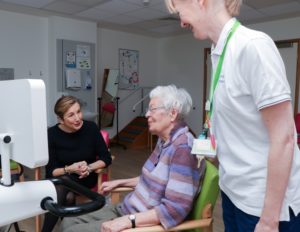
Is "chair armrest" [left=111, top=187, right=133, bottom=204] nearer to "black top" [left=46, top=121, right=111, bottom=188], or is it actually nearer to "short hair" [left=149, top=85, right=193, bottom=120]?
"black top" [left=46, top=121, right=111, bottom=188]

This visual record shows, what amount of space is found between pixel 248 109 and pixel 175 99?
0.78 metres

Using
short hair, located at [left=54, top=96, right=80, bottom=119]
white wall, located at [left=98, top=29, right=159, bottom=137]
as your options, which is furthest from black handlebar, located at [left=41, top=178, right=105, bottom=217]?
white wall, located at [left=98, top=29, right=159, bottom=137]

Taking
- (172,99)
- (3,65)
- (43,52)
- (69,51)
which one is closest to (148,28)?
(69,51)

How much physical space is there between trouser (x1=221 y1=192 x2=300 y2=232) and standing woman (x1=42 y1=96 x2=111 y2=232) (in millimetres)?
1319

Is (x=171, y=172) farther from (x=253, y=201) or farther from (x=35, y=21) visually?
(x=35, y=21)

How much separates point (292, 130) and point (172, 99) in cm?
85

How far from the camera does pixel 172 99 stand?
5.06ft

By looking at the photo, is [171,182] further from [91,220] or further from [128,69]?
[128,69]

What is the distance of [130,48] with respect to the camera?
6.77 metres

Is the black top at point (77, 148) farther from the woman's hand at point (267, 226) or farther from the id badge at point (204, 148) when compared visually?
the woman's hand at point (267, 226)

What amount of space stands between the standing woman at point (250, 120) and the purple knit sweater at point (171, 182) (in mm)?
398

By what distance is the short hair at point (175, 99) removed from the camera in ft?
5.03

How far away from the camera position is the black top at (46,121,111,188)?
7.01 feet

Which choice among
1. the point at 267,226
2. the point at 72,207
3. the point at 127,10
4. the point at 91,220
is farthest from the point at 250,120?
the point at 127,10
